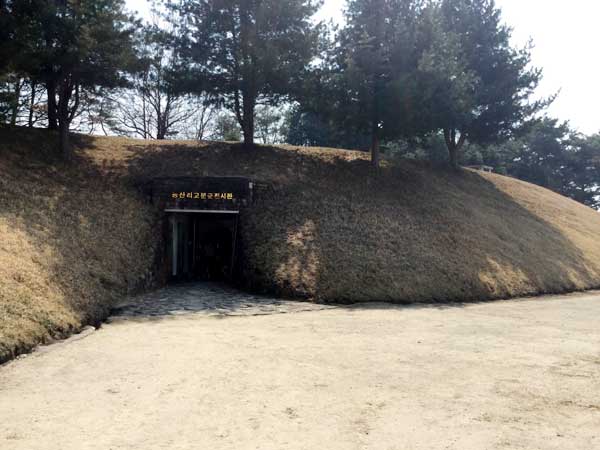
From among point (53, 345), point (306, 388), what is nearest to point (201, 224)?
point (53, 345)

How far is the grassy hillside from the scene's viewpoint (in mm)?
9807

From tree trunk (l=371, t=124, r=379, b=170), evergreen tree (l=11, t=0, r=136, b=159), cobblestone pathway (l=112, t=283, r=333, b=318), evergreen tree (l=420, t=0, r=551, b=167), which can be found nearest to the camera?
cobblestone pathway (l=112, t=283, r=333, b=318)

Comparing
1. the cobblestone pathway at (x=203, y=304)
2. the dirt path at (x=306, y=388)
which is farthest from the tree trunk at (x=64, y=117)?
the dirt path at (x=306, y=388)

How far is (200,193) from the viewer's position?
14.3m

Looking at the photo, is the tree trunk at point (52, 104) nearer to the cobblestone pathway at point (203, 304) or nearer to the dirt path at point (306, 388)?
the cobblestone pathway at point (203, 304)

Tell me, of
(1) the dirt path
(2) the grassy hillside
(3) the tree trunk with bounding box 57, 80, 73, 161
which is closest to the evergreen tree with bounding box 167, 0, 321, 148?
(2) the grassy hillside

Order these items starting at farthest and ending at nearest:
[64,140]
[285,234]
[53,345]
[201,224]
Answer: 1. [64,140]
2. [201,224]
3. [285,234]
4. [53,345]

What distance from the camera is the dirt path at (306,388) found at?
4312mm

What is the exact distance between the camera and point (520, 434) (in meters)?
4.36

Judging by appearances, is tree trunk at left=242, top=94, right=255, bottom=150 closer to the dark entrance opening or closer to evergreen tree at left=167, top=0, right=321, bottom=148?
evergreen tree at left=167, top=0, right=321, bottom=148

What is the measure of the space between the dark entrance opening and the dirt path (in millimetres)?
5241

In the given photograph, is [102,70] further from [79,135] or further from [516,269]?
[516,269]

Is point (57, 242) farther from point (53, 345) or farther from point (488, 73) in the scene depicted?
point (488, 73)

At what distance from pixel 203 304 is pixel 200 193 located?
4183mm
